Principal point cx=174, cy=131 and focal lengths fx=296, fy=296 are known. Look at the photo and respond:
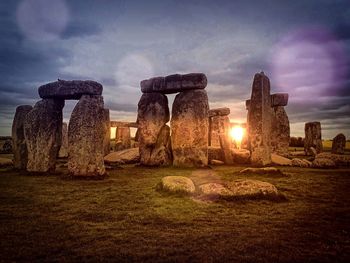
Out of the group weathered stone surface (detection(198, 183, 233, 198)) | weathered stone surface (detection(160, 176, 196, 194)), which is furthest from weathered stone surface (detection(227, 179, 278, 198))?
weathered stone surface (detection(160, 176, 196, 194))

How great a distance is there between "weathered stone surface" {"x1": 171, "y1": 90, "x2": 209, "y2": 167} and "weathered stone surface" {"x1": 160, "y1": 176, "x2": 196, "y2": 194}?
190 inches

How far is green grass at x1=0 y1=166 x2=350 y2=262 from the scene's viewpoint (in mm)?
2773

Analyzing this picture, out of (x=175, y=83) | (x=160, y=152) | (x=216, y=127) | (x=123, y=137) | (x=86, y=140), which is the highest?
(x=175, y=83)

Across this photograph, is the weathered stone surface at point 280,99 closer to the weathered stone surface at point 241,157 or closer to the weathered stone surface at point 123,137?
the weathered stone surface at point 241,157

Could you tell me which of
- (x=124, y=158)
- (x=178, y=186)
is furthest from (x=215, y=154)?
(x=178, y=186)

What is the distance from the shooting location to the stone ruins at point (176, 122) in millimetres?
10680

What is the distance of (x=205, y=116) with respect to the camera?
423 inches

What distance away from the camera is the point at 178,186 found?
5.46 metres

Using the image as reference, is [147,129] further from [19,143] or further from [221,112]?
[221,112]

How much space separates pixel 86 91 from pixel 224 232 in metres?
5.64

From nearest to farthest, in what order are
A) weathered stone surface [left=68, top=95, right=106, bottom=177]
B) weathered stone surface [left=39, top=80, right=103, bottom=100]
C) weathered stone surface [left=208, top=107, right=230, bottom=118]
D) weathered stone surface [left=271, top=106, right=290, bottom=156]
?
weathered stone surface [left=68, top=95, right=106, bottom=177], weathered stone surface [left=39, top=80, right=103, bottom=100], weathered stone surface [left=271, top=106, right=290, bottom=156], weathered stone surface [left=208, top=107, right=230, bottom=118]

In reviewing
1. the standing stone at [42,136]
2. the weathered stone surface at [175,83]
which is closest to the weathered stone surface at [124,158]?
the weathered stone surface at [175,83]

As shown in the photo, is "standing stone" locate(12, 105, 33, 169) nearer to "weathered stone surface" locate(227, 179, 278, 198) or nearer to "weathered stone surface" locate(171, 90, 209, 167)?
"weathered stone surface" locate(171, 90, 209, 167)

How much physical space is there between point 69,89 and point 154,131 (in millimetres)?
4207
